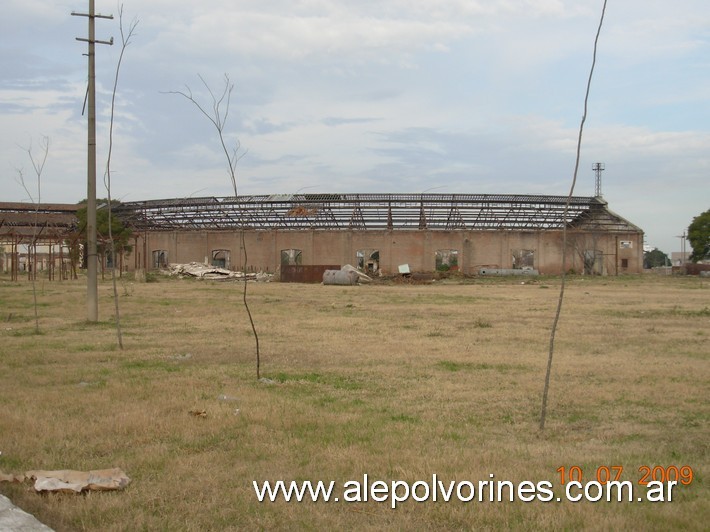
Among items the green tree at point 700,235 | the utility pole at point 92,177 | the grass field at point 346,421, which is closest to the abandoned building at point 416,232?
the green tree at point 700,235

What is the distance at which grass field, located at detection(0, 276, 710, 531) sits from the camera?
4164mm

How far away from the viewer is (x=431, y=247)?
5256cm

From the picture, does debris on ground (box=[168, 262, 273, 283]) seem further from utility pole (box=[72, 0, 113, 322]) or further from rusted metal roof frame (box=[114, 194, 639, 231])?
utility pole (box=[72, 0, 113, 322])

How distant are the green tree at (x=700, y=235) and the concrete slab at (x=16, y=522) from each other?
58.0 metres

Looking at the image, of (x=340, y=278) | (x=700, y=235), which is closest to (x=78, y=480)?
(x=340, y=278)

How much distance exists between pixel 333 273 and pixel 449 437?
34.6 metres

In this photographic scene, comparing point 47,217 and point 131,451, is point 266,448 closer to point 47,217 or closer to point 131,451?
point 131,451

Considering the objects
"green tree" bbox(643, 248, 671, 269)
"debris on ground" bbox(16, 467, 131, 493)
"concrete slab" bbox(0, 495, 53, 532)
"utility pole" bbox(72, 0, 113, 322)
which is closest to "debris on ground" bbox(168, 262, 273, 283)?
"utility pole" bbox(72, 0, 113, 322)

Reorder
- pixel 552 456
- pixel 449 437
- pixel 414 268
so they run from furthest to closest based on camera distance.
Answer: pixel 414 268 → pixel 449 437 → pixel 552 456

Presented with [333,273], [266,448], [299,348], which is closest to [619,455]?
[266,448]

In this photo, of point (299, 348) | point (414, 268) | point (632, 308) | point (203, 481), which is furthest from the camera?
point (414, 268)

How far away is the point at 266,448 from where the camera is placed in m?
5.48

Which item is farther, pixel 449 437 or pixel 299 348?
pixel 299 348

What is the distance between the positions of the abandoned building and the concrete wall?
76 millimetres
